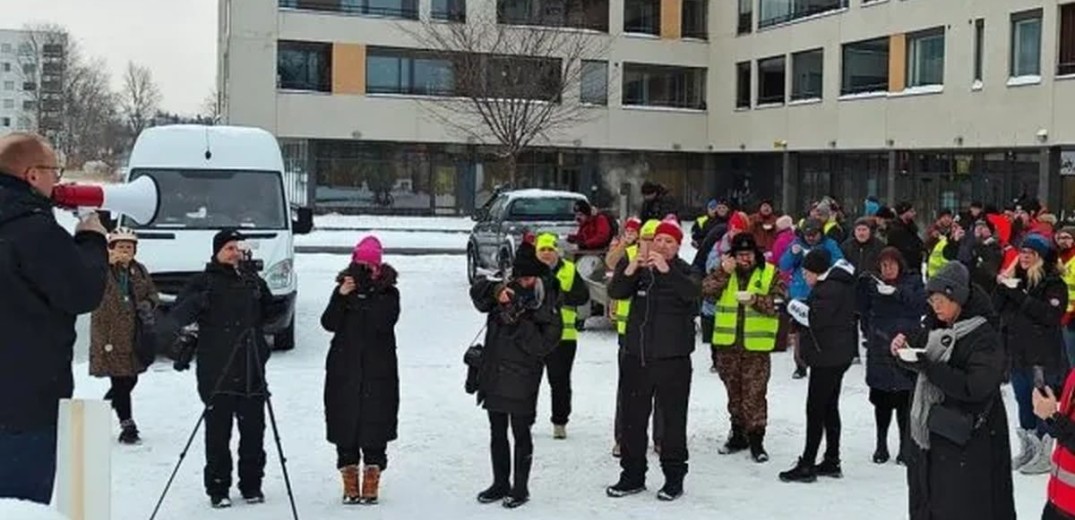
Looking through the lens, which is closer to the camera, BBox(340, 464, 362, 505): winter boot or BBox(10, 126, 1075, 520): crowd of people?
BBox(10, 126, 1075, 520): crowd of people

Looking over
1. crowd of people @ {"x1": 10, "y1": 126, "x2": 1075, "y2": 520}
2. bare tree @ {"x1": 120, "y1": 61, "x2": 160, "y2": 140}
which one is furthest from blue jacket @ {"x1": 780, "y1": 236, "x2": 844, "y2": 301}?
bare tree @ {"x1": 120, "y1": 61, "x2": 160, "y2": 140}

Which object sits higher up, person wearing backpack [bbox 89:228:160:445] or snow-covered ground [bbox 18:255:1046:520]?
person wearing backpack [bbox 89:228:160:445]

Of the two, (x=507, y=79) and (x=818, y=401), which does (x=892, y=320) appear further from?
(x=507, y=79)

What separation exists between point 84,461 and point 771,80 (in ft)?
139

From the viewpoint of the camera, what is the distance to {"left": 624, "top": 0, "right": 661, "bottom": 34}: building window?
157ft

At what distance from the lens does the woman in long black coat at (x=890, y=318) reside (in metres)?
8.69

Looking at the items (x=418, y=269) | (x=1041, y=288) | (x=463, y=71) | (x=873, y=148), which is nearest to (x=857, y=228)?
(x=1041, y=288)

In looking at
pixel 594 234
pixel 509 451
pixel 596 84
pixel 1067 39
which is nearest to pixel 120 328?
pixel 509 451

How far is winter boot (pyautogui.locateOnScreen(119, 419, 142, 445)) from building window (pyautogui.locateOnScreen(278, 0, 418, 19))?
3587 cm

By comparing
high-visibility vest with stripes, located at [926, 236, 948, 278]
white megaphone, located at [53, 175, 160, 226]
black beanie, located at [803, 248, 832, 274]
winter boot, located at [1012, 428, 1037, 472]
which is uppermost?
white megaphone, located at [53, 175, 160, 226]

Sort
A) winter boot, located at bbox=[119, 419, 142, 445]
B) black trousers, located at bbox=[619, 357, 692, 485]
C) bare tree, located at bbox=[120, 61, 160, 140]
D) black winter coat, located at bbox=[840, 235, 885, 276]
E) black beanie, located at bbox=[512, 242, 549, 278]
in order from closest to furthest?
black beanie, located at bbox=[512, 242, 549, 278]
black trousers, located at bbox=[619, 357, 692, 485]
winter boot, located at bbox=[119, 419, 142, 445]
black winter coat, located at bbox=[840, 235, 885, 276]
bare tree, located at bbox=[120, 61, 160, 140]

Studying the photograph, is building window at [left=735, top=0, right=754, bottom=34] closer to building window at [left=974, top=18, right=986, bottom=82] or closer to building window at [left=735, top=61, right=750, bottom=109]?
building window at [left=735, top=61, right=750, bottom=109]

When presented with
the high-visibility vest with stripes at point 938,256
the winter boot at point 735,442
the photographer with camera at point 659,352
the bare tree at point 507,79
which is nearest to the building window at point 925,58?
the bare tree at point 507,79

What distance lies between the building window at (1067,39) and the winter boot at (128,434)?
26744 millimetres
